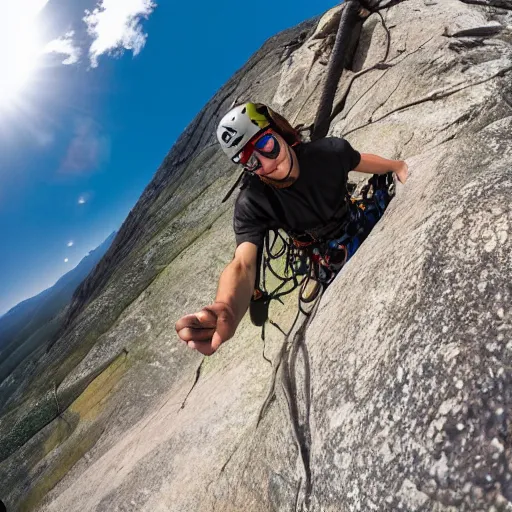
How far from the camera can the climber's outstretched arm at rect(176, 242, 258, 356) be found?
267 cm

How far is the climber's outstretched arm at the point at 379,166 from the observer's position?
16.0ft

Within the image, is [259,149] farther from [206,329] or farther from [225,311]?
[206,329]

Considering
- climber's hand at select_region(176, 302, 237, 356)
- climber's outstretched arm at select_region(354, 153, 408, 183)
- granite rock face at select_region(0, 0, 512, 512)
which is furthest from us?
climber's outstretched arm at select_region(354, 153, 408, 183)

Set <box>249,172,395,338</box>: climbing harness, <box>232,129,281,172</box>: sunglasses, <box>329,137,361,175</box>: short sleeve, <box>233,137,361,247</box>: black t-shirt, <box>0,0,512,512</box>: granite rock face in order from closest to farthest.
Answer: <box>0,0,512,512</box>: granite rock face
<box>232,129,281,172</box>: sunglasses
<box>233,137,361,247</box>: black t-shirt
<box>329,137,361,175</box>: short sleeve
<box>249,172,395,338</box>: climbing harness

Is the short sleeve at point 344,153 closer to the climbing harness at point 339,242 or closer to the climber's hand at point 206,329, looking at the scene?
the climbing harness at point 339,242

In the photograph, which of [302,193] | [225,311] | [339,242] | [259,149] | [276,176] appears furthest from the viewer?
[339,242]

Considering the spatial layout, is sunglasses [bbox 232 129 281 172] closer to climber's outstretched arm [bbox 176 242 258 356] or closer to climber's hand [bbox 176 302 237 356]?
climber's outstretched arm [bbox 176 242 258 356]

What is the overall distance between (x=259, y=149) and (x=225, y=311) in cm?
212

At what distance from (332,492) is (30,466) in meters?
9.90

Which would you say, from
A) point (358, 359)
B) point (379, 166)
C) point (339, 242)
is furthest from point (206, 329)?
point (379, 166)

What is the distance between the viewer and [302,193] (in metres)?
4.62

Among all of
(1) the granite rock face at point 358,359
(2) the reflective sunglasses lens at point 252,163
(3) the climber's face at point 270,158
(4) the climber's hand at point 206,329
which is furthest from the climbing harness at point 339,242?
(4) the climber's hand at point 206,329

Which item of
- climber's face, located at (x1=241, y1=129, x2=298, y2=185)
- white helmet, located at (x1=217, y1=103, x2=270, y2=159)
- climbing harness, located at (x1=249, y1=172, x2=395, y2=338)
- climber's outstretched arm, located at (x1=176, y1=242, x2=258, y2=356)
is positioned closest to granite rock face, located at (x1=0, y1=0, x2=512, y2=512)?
climbing harness, located at (x1=249, y1=172, x2=395, y2=338)

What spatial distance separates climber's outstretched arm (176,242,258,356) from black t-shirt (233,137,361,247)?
0.45m
